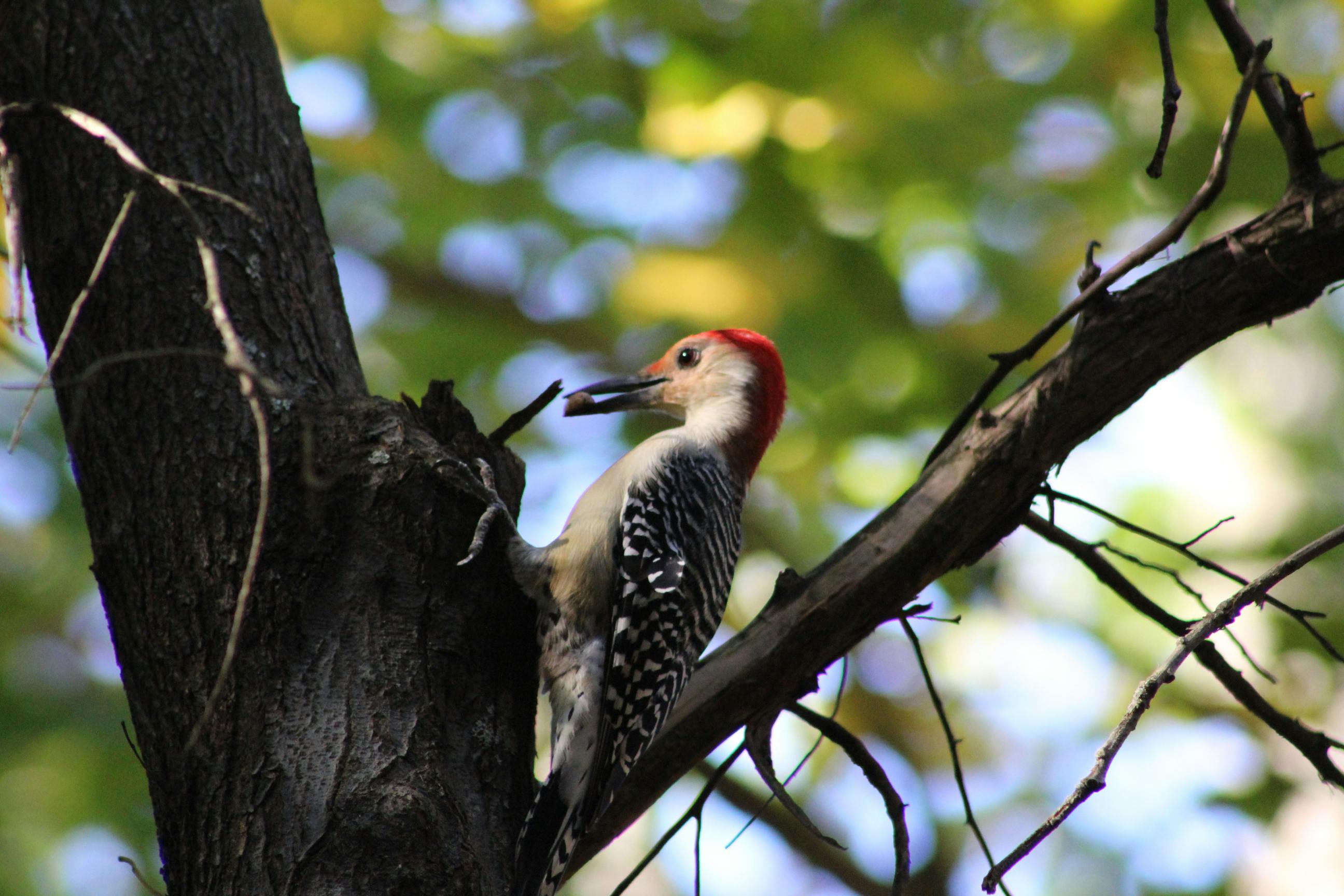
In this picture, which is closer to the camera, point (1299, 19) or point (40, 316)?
point (40, 316)

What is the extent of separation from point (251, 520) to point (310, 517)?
14 cm

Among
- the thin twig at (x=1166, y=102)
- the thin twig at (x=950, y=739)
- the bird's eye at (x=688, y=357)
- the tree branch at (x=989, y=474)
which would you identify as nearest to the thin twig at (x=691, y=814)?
the tree branch at (x=989, y=474)

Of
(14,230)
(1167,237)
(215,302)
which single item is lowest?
(215,302)

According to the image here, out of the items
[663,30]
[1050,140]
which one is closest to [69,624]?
[663,30]

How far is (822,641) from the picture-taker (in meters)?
2.78

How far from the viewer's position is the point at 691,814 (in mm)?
3172

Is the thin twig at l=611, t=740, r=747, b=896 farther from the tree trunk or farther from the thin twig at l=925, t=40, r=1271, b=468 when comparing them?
the thin twig at l=925, t=40, r=1271, b=468

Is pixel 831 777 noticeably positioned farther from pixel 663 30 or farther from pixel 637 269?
pixel 663 30

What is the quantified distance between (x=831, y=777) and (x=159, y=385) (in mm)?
5278

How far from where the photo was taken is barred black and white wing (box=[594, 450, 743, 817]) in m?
3.34

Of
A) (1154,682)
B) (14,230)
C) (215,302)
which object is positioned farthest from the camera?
(1154,682)

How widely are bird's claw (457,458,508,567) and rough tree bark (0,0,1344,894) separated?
30 mm

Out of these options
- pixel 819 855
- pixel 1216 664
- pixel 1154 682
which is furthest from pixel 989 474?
pixel 819 855

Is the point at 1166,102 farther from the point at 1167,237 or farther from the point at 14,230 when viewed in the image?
the point at 14,230
